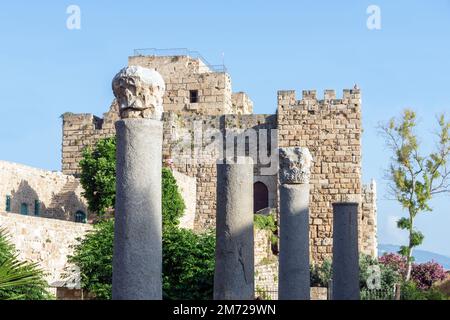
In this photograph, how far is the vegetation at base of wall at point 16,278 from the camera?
10.3 meters

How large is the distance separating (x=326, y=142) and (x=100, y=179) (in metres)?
8.36

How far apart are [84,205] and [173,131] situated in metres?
4.58

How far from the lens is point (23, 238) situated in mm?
21609

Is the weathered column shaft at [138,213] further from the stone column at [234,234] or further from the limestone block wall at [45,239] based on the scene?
the limestone block wall at [45,239]

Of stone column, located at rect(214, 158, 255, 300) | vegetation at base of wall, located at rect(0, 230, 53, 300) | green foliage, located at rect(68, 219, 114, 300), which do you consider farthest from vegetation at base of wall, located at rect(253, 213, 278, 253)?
stone column, located at rect(214, 158, 255, 300)

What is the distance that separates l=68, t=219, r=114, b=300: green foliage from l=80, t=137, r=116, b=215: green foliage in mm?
8095

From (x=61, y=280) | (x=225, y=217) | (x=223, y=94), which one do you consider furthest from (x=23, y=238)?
(x=223, y=94)

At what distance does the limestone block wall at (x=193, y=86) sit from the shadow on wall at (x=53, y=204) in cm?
783

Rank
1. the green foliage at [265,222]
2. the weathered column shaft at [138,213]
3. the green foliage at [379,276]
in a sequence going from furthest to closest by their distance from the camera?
the green foliage at [265,222] → the green foliage at [379,276] → the weathered column shaft at [138,213]

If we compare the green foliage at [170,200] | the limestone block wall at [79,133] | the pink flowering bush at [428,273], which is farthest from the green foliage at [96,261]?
the limestone block wall at [79,133]

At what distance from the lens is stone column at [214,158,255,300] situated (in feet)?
41.8

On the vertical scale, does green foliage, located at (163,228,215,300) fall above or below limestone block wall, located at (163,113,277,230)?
below

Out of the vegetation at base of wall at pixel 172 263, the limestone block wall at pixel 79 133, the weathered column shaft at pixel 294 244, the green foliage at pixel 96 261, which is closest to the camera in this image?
the weathered column shaft at pixel 294 244

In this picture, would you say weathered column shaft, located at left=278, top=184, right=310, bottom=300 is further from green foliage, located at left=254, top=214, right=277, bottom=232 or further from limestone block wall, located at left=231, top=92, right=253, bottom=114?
limestone block wall, located at left=231, top=92, right=253, bottom=114
